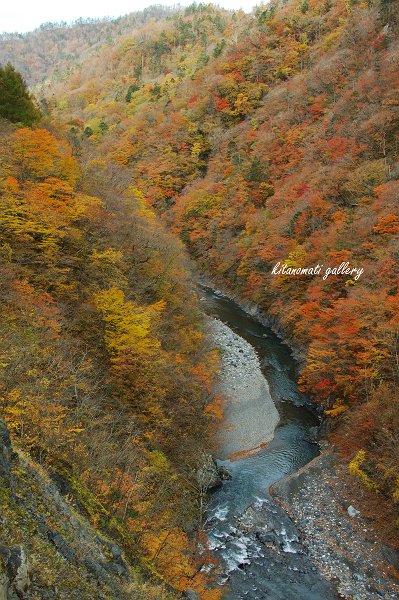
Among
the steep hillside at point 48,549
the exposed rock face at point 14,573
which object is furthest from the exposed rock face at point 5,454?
the exposed rock face at point 14,573

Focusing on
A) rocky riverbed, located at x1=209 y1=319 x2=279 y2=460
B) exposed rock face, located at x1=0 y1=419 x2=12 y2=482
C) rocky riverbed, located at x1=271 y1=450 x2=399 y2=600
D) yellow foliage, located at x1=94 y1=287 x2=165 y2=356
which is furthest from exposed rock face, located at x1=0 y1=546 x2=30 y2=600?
rocky riverbed, located at x1=209 y1=319 x2=279 y2=460

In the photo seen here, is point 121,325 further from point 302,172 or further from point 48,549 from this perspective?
point 302,172

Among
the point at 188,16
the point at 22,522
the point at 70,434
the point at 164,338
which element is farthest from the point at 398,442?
the point at 188,16

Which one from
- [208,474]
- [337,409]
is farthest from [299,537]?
[337,409]

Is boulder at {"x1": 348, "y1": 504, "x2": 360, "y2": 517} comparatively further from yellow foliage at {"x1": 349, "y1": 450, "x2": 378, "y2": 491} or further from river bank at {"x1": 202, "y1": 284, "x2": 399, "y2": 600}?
yellow foliage at {"x1": 349, "y1": 450, "x2": 378, "y2": 491}

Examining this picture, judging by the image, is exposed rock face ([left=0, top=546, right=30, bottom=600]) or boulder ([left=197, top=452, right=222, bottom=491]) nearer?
exposed rock face ([left=0, top=546, right=30, bottom=600])

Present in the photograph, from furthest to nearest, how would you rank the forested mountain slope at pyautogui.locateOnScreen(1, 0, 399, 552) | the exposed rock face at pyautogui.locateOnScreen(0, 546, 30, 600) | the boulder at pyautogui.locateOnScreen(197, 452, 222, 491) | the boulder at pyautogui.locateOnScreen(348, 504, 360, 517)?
the forested mountain slope at pyautogui.locateOnScreen(1, 0, 399, 552), the boulder at pyautogui.locateOnScreen(197, 452, 222, 491), the boulder at pyautogui.locateOnScreen(348, 504, 360, 517), the exposed rock face at pyautogui.locateOnScreen(0, 546, 30, 600)
